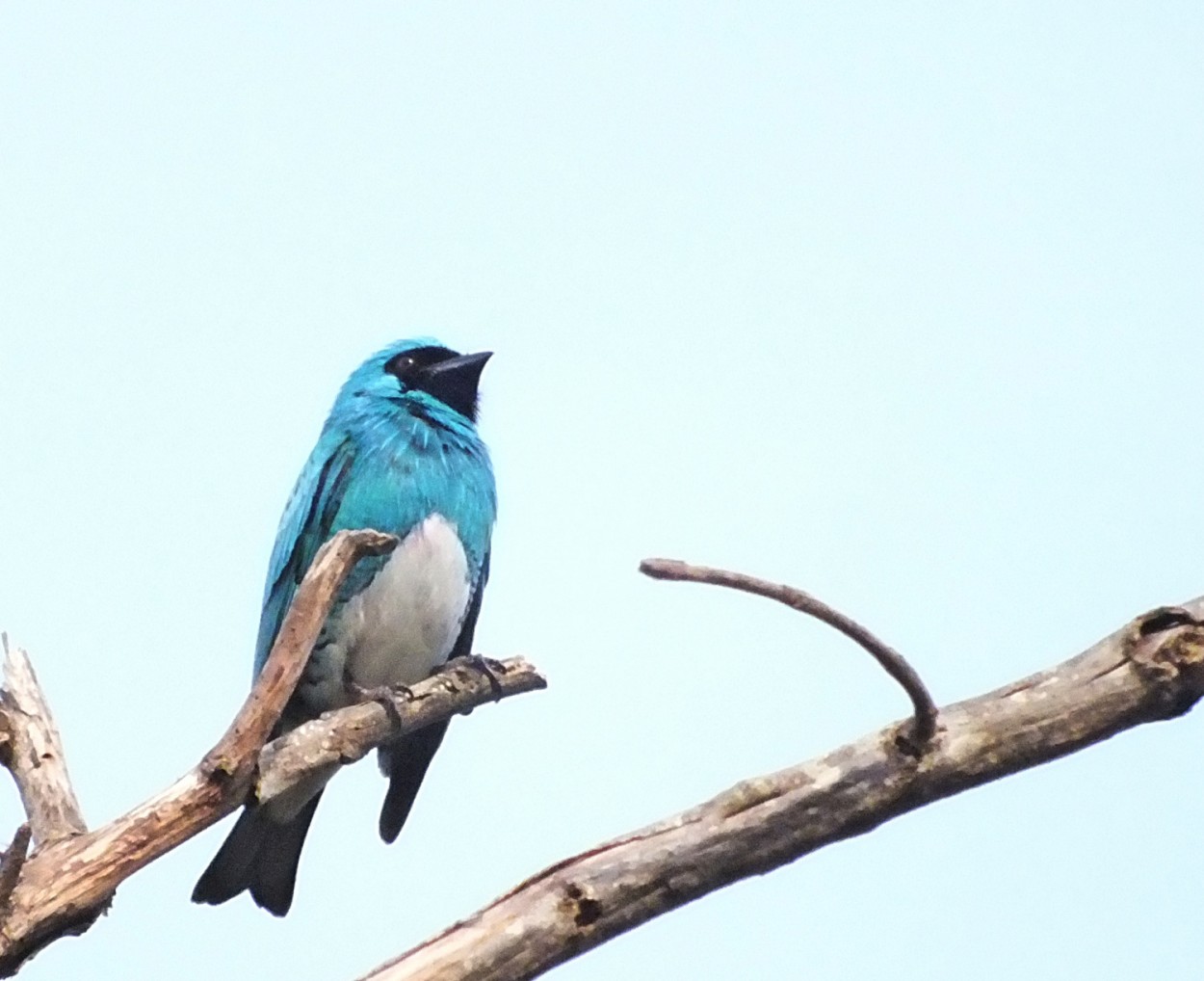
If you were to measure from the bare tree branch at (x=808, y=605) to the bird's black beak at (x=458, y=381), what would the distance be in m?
4.37

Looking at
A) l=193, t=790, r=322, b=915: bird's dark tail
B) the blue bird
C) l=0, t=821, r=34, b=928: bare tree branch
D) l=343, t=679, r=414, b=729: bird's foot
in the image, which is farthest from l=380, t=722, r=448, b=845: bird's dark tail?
l=0, t=821, r=34, b=928: bare tree branch

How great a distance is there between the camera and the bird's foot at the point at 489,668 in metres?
6.23

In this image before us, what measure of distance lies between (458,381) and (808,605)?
4.52 metres

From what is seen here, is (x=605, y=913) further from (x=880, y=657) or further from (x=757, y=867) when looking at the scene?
(x=880, y=657)

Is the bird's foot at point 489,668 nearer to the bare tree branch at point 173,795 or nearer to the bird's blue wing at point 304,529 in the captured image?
the bare tree branch at point 173,795

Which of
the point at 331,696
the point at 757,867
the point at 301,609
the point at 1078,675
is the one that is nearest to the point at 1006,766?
the point at 1078,675

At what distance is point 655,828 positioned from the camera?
4.13 metres

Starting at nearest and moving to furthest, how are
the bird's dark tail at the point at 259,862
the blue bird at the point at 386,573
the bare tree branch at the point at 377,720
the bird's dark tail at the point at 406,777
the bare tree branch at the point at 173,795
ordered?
the bare tree branch at the point at 173,795
the bare tree branch at the point at 377,720
the bird's dark tail at the point at 259,862
the blue bird at the point at 386,573
the bird's dark tail at the point at 406,777

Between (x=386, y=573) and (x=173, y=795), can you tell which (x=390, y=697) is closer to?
(x=386, y=573)

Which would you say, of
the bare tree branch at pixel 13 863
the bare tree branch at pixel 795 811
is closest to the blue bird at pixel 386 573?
the bare tree branch at pixel 13 863

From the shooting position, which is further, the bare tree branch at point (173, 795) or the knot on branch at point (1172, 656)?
the bare tree branch at point (173, 795)

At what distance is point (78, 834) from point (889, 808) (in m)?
2.21

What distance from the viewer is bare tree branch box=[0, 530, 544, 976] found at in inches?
176

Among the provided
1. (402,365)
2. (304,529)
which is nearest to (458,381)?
(402,365)
